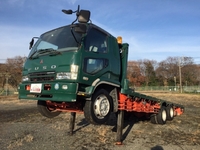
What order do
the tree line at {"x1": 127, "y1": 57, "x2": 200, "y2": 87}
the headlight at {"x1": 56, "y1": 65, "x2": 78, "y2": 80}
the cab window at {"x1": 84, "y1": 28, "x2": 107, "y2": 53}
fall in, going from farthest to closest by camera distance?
1. the tree line at {"x1": 127, "y1": 57, "x2": 200, "y2": 87}
2. the cab window at {"x1": 84, "y1": 28, "x2": 107, "y2": 53}
3. the headlight at {"x1": 56, "y1": 65, "x2": 78, "y2": 80}

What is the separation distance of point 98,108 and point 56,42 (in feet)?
6.09

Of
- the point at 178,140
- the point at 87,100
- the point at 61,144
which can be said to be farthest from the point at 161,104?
the point at 87,100

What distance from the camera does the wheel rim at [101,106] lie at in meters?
4.34

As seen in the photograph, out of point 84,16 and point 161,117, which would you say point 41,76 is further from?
point 161,117

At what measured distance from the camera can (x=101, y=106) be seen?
174 inches

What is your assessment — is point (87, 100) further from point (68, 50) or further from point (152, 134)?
point (152, 134)

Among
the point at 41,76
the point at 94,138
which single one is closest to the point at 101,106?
the point at 41,76

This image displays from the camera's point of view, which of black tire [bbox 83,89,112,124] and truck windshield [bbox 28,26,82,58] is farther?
truck windshield [bbox 28,26,82,58]

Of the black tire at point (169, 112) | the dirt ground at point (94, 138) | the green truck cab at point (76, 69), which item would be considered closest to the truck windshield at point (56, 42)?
the green truck cab at point (76, 69)

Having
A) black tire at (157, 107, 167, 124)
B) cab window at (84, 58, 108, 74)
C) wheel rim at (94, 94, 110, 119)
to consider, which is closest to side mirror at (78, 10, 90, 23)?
cab window at (84, 58, 108, 74)

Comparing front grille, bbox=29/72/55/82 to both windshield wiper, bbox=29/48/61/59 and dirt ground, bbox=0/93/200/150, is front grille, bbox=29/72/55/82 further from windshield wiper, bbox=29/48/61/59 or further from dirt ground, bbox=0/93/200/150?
dirt ground, bbox=0/93/200/150

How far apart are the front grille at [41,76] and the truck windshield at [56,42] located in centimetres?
49

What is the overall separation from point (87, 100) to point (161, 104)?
5.38 m

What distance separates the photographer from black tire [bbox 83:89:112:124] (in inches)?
165
